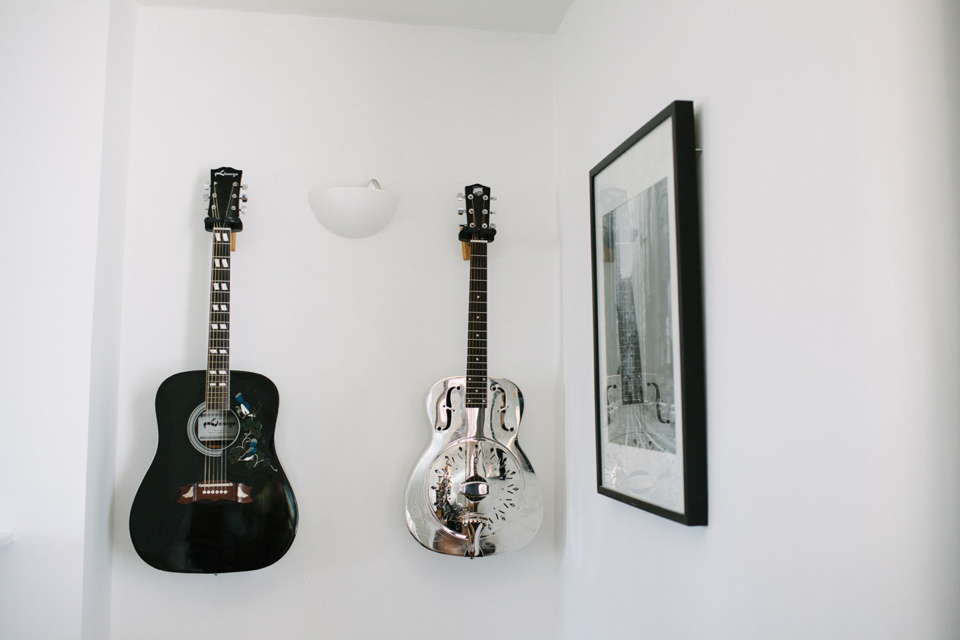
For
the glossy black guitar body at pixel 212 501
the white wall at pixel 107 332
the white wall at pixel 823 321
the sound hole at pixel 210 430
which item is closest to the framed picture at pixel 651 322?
the white wall at pixel 823 321

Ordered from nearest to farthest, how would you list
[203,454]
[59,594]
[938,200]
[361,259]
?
1. [938,200]
2. [59,594]
3. [203,454]
4. [361,259]

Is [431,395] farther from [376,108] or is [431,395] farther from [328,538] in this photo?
[376,108]

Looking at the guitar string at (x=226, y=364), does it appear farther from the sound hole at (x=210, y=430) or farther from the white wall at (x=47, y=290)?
the white wall at (x=47, y=290)

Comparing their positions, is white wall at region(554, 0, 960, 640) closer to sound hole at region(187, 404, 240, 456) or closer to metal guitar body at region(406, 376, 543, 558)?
metal guitar body at region(406, 376, 543, 558)

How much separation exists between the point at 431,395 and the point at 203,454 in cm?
65

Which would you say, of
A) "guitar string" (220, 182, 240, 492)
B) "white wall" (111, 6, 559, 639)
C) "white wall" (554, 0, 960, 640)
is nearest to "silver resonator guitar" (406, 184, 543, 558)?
"white wall" (111, 6, 559, 639)

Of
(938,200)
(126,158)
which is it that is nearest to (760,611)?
(938,200)

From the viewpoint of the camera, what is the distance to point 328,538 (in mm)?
2127

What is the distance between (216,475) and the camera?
1933 mm

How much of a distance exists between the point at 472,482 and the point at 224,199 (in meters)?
1.08

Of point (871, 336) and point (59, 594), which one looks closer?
point (871, 336)

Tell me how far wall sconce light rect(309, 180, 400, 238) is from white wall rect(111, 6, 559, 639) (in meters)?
0.06

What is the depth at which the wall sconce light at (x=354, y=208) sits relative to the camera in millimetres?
2123

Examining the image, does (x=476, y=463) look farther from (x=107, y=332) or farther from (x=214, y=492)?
(x=107, y=332)
